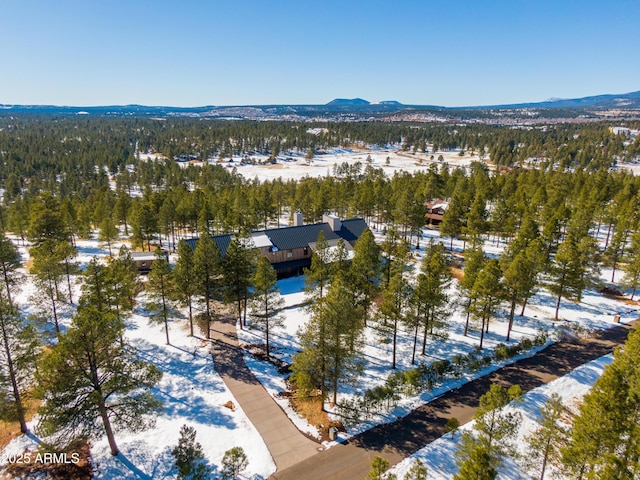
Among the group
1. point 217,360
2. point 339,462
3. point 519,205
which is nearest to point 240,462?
point 339,462

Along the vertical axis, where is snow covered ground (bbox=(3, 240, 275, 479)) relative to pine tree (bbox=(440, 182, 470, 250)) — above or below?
below

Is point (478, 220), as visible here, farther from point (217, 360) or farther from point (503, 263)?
point (217, 360)

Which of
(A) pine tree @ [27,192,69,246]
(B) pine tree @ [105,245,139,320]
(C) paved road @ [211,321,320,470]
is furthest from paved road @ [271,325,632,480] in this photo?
(A) pine tree @ [27,192,69,246]

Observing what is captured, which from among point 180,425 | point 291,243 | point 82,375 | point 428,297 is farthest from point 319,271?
point 82,375

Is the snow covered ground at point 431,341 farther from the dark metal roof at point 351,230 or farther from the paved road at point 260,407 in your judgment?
the dark metal roof at point 351,230

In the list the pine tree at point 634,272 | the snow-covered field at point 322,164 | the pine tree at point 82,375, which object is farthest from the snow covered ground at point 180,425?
the snow-covered field at point 322,164

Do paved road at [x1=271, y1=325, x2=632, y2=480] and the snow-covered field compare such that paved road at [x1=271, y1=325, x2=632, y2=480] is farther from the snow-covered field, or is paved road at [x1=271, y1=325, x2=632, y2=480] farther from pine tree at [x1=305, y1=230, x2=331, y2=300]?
the snow-covered field

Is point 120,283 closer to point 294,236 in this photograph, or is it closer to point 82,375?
point 82,375
